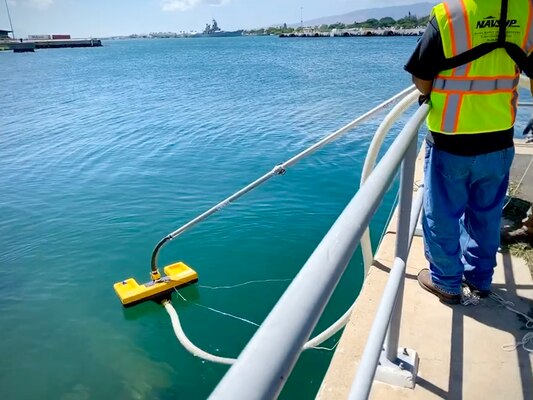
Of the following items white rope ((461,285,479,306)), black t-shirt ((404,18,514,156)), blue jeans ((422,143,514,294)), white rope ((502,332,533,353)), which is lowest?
white rope ((502,332,533,353))

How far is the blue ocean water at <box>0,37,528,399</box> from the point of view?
559cm

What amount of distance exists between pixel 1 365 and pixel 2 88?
35.7 metres

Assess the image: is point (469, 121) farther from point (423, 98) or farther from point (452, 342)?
point (452, 342)

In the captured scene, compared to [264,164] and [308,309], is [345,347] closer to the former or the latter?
[308,309]

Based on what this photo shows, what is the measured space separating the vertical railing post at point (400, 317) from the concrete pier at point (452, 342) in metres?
0.07

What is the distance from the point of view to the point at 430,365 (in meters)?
2.34

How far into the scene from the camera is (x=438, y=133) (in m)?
2.49

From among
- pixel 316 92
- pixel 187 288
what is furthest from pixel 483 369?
pixel 316 92

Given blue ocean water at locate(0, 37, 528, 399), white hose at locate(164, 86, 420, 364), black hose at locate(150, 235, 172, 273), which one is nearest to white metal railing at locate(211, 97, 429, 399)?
white hose at locate(164, 86, 420, 364)

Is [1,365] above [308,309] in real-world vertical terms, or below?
below

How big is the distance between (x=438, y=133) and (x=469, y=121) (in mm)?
177

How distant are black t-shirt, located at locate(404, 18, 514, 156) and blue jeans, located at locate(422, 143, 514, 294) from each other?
0.04m

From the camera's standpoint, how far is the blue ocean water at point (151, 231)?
559cm

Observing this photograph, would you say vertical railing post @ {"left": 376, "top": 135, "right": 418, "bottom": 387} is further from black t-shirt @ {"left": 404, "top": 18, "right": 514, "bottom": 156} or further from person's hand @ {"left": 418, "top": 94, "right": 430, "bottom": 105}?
person's hand @ {"left": 418, "top": 94, "right": 430, "bottom": 105}
